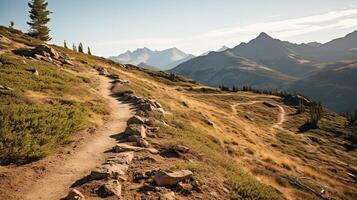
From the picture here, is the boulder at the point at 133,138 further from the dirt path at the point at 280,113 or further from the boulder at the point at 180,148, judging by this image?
the dirt path at the point at 280,113

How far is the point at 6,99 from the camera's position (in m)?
23.2

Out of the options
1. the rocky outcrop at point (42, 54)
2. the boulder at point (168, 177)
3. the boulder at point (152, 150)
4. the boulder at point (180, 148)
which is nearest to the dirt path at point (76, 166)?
the boulder at point (152, 150)

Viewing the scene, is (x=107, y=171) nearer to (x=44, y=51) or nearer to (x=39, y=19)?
(x=44, y=51)

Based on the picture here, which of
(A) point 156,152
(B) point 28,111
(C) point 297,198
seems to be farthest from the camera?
(C) point 297,198

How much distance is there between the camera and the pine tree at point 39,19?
282 ft

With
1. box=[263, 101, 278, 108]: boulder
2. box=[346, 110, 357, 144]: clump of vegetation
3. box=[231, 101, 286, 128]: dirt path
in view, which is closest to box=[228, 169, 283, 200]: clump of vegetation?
box=[231, 101, 286, 128]: dirt path

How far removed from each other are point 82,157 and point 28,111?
5942 mm

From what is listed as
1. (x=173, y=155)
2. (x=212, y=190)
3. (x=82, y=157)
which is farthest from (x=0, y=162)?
(x=212, y=190)

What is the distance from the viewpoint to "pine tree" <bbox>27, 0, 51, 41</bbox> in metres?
86.1

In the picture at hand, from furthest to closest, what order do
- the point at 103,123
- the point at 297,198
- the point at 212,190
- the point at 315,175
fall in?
the point at 315,175 < the point at 103,123 < the point at 297,198 < the point at 212,190

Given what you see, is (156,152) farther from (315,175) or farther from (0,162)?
(315,175)

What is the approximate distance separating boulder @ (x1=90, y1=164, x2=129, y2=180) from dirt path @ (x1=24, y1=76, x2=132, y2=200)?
0.97m

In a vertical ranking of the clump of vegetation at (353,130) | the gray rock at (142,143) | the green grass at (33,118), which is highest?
the green grass at (33,118)

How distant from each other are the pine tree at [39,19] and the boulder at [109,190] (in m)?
87.0
